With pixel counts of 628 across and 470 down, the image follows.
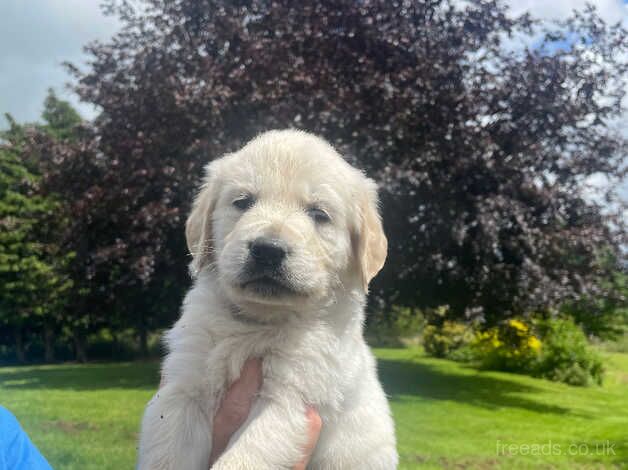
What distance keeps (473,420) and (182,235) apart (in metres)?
5.44

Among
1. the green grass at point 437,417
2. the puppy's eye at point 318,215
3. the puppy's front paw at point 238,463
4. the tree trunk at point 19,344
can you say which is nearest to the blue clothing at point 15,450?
the puppy's front paw at point 238,463

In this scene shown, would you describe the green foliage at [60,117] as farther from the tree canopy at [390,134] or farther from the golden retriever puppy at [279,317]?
the golden retriever puppy at [279,317]

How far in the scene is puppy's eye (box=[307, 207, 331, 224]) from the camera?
239 cm

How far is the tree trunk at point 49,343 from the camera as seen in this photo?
1372 centimetres

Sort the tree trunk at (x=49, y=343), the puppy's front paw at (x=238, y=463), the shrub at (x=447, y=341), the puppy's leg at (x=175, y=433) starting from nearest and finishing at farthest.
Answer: the puppy's front paw at (x=238, y=463) < the puppy's leg at (x=175, y=433) < the tree trunk at (x=49, y=343) < the shrub at (x=447, y=341)

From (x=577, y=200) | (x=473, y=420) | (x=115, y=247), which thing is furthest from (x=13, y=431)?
(x=577, y=200)

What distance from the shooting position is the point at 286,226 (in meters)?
2.22

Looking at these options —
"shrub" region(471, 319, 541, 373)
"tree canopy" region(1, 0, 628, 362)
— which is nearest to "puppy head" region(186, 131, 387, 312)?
"tree canopy" region(1, 0, 628, 362)

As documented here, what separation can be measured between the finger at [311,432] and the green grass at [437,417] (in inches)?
223

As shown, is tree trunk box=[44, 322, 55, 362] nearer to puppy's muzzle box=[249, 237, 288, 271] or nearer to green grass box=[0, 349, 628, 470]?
green grass box=[0, 349, 628, 470]

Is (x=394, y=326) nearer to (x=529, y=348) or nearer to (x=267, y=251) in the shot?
(x=529, y=348)

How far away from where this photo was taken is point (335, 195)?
8.06 ft

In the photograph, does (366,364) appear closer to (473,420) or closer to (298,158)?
(298,158)

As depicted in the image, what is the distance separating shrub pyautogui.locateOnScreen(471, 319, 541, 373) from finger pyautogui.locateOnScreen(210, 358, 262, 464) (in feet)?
32.4
